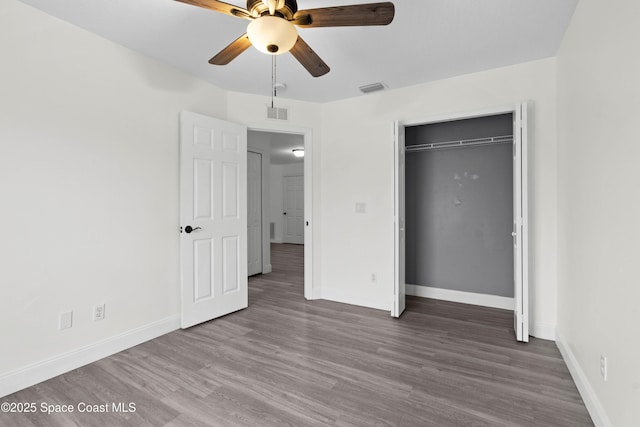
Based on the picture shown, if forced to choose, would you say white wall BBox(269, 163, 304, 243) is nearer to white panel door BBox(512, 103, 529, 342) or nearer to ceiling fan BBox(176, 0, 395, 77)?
white panel door BBox(512, 103, 529, 342)

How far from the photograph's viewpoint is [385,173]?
366 centimetres

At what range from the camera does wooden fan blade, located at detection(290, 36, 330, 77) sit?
6.14ft

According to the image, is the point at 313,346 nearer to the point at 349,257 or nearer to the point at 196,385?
the point at 196,385

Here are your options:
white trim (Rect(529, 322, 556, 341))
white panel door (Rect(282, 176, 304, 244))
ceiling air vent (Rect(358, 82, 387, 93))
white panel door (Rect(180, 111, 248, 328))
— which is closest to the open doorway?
white panel door (Rect(282, 176, 304, 244))

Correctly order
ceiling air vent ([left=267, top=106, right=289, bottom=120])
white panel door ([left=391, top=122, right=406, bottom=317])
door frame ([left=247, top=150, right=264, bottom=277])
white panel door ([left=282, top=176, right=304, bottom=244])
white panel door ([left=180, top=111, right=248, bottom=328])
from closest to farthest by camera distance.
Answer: white panel door ([left=180, top=111, right=248, bottom=328])
white panel door ([left=391, top=122, right=406, bottom=317])
ceiling air vent ([left=267, top=106, right=289, bottom=120])
door frame ([left=247, top=150, right=264, bottom=277])
white panel door ([left=282, top=176, right=304, bottom=244])

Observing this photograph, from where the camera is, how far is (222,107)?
3594 mm

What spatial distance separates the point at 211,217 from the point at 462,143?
3.06m

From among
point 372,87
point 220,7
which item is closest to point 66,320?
point 220,7

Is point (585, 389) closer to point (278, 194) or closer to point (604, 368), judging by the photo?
point (604, 368)

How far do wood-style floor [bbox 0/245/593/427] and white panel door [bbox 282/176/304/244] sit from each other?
644 centimetres

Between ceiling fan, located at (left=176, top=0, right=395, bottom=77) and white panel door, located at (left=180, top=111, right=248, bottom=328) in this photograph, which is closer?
ceiling fan, located at (left=176, top=0, right=395, bottom=77)

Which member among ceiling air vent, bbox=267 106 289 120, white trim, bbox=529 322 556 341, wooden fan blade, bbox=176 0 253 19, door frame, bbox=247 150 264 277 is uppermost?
ceiling air vent, bbox=267 106 289 120

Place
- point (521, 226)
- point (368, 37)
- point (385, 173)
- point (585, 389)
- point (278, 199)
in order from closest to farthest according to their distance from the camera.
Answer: point (585, 389) → point (368, 37) → point (521, 226) → point (385, 173) → point (278, 199)

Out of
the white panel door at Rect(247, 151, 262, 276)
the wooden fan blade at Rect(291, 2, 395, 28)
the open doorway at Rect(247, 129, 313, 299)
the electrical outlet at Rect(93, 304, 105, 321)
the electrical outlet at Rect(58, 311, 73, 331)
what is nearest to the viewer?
the wooden fan blade at Rect(291, 2, 395, 28)
